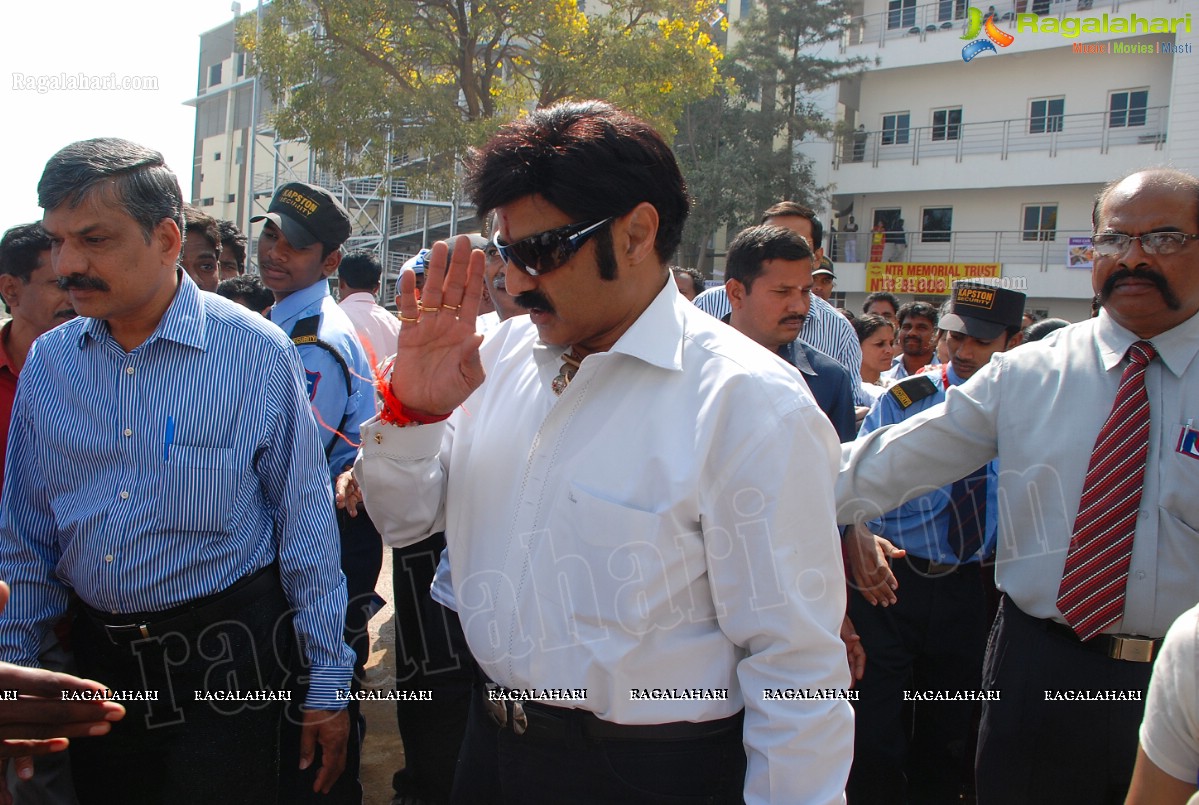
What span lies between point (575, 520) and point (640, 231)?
589 millimetres

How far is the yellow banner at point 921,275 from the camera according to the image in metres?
25.7

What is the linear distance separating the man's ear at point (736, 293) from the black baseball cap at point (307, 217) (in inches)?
65.2

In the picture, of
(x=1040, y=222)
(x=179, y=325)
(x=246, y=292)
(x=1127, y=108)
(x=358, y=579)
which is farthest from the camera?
(x=1040, y=222)

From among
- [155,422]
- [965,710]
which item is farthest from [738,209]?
[155,422]

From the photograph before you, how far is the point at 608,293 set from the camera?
1.85 metres

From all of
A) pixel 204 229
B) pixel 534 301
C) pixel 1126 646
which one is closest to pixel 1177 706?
pixel 1126 646

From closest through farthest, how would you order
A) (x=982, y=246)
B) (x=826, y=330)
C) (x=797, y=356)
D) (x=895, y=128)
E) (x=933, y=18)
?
1. (x=797, y=356)
2. (x=826, y=330)
3. (x=982, y=246)
4. (x=933, y=18)
5. (x=895, y=128)

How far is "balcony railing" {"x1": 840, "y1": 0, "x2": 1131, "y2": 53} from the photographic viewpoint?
25.1 meters

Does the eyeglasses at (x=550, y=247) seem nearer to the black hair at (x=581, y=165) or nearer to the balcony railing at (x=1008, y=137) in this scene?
the black hair at (x=581, y=165)

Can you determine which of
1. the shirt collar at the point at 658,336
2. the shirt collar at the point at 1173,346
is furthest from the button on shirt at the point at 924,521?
the shirt collar at the point at 658,336

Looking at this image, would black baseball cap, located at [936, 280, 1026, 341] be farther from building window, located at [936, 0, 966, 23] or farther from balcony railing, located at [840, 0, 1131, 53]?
building window, located at [936, 0, 966, 23]

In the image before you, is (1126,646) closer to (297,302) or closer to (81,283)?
(81,283)

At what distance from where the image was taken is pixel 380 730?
446 cm

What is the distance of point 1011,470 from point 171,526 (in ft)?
7.63
